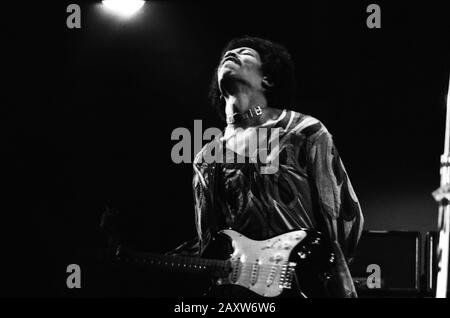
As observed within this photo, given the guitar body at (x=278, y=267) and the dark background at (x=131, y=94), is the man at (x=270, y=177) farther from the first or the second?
the dark background at (x=131, y=94)

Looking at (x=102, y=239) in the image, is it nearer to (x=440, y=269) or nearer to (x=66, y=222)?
(x=66, y=222)

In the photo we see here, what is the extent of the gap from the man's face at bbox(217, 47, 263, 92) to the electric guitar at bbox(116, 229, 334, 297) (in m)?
0.48

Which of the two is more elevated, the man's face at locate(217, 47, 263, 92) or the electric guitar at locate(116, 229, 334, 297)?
the man's face at locate(217, 47, 263, 92)

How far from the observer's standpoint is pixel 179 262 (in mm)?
1897

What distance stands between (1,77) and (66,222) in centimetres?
55

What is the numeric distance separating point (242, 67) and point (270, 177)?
1.19 feet

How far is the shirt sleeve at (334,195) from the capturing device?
198cm

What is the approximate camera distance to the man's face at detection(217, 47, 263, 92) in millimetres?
2137

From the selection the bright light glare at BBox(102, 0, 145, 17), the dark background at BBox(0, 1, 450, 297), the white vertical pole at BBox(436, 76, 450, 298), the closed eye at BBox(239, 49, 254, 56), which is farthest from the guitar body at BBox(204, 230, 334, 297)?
the bright light glare at BBox(102, 0, 145, 17)

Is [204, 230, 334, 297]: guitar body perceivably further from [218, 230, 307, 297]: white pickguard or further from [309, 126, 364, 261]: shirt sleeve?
[309, 126, 364, 261]: shirt sleeve

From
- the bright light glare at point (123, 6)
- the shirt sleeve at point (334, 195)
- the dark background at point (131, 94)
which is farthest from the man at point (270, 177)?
the bright light glare at point (123, 6)

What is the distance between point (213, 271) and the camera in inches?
75.3

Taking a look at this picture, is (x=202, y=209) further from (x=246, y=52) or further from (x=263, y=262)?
(x=246, y=52)

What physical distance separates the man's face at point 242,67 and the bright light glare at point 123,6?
43 cm
